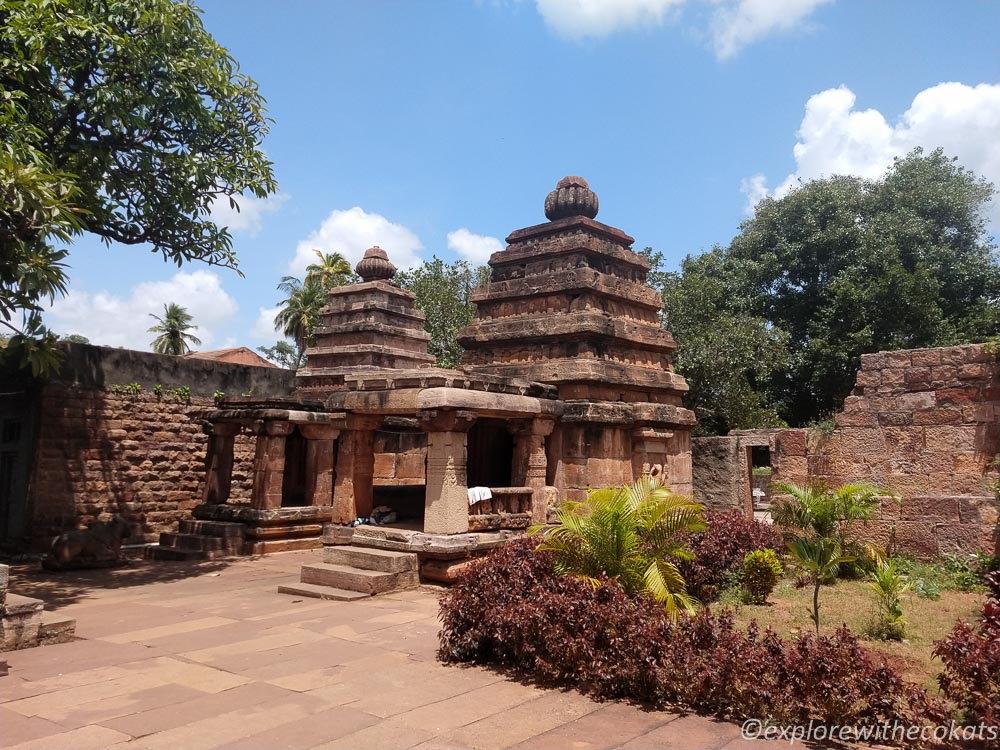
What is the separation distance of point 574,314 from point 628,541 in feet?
21.0

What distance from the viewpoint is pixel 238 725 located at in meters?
4.66

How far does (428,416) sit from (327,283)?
29.0 meters

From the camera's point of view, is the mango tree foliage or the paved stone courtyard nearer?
the paved stone courtyard

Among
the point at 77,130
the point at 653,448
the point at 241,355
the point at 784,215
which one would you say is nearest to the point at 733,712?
the point at 653,448

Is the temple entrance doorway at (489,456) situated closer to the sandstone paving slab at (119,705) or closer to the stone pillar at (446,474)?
the stone pillar at (446,474)

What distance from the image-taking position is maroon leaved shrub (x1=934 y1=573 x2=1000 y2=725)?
4068 mm

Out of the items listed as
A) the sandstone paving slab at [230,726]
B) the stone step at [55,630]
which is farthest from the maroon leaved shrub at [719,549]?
the stone step at [55,630]

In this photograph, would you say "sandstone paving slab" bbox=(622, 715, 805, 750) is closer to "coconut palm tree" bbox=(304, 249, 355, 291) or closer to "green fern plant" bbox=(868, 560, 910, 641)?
"green fern plant" bbox=(868, 560, 910, 641)

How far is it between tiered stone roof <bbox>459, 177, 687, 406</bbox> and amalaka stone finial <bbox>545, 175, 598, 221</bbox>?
2cm

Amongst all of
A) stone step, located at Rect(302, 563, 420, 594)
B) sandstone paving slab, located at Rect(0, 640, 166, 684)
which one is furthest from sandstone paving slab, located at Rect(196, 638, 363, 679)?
stone step, located at Rect(302, 563, 420, 594)

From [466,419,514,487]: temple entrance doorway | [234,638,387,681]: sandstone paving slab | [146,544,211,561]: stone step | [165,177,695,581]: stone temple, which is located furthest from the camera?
[466,419,514,487]: temple entrance doorway

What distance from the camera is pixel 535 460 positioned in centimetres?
1118

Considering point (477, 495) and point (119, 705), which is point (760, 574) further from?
point (119, 705)

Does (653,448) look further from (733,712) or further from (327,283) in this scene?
(327,283)
